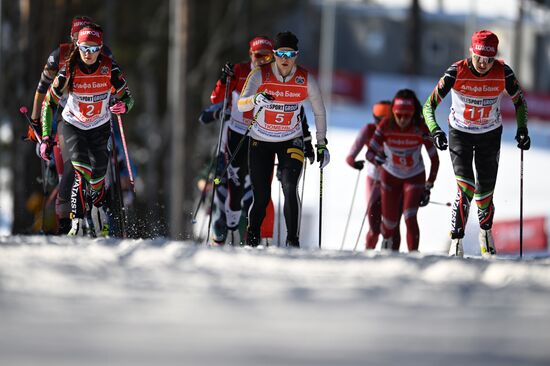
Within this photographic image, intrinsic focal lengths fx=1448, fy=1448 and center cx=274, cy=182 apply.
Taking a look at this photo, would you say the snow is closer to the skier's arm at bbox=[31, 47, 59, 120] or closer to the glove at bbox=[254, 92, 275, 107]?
the glove at bbox=[254, 92, 275, 107]

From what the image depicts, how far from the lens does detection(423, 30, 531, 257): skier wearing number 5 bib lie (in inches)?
507

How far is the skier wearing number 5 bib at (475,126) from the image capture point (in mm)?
12875

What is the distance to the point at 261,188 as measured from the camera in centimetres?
1308

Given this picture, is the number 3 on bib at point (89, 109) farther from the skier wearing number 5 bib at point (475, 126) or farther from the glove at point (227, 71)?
the skier wearing number 5 bib at point (475, 126)

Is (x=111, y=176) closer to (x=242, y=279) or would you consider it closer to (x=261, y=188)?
(x=261, y=188)

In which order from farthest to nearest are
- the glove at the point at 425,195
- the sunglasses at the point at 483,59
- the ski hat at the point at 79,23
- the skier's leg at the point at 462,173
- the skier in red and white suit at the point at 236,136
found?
1. the glove at the point at 425,195
2. the skier in red and white suit at the point at 236,136
3. the ski hat at the point at 79,23
4. the skier's leg at the point at 462,173
5. the sunglasses at the point at 483,59

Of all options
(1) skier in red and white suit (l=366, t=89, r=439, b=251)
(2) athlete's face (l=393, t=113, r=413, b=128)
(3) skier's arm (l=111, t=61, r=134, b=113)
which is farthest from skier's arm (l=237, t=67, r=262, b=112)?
(2) athlete's face (l=393, t=113, r=413, b=128)

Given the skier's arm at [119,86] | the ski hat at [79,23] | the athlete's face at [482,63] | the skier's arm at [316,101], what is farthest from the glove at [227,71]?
the athlete's face at [482,63]

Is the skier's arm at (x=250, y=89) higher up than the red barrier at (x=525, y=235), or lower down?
higher up

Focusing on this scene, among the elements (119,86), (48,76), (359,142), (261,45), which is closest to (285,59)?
(261,45)

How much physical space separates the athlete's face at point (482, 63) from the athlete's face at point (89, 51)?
10.9 ft

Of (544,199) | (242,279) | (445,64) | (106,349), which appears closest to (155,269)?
(242,279)

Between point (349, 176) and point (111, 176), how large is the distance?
88.7 feet

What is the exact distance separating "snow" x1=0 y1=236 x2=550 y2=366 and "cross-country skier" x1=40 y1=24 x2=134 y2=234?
5.85ft
